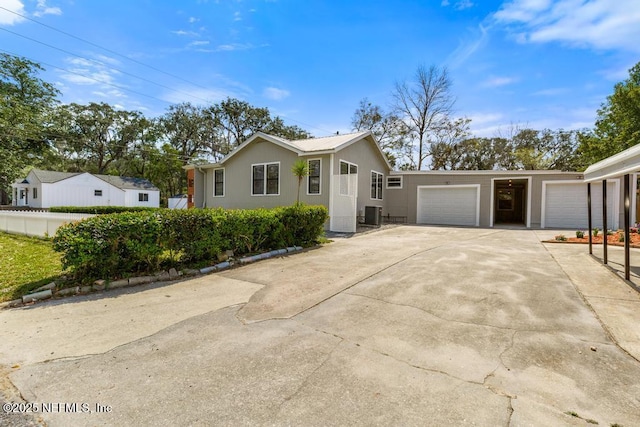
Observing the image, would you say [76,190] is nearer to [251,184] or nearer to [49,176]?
[49,176]

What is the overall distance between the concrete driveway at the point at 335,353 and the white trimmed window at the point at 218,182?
12.0 metres

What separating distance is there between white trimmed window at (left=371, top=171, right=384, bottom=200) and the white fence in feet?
40.7

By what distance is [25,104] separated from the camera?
24875 millimetres

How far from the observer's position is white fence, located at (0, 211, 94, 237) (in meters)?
9.30

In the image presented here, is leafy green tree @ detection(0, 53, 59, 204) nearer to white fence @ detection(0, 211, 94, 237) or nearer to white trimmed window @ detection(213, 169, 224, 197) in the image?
white fence @ detection(0, 211, 94, 237)

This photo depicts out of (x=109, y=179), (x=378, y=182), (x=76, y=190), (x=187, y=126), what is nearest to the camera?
(x=378, y=182)

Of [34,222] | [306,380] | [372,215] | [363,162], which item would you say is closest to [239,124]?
[363,162]

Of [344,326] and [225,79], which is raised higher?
[225,79]

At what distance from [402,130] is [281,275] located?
87.6 ft

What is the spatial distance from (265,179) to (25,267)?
374 inches

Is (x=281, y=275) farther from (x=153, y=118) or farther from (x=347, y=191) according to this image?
(x=153, y=118)

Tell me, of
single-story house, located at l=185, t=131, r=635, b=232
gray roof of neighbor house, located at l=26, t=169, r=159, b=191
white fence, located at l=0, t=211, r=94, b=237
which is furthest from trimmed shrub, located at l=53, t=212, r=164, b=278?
gray roof of neighbor house, located at l=26, t=169, r=159, b=191

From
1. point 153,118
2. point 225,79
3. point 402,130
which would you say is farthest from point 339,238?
point 153,118

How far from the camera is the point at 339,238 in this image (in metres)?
10.9
